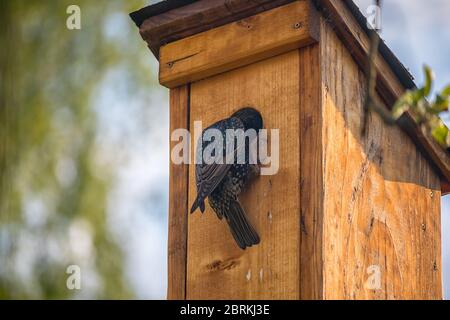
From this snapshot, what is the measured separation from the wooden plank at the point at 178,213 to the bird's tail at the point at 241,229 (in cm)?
29

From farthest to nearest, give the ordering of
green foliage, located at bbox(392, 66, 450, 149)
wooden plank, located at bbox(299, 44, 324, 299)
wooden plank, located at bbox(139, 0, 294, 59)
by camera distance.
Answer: wooden plank, located at bbox(139, 0, 294, 59)
wooden plank, located at bbox(299, 44, 324, 299)
green foliage, located at bbox(392, 66, 450, 149)

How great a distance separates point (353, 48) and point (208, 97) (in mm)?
598

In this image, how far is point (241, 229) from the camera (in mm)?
4613

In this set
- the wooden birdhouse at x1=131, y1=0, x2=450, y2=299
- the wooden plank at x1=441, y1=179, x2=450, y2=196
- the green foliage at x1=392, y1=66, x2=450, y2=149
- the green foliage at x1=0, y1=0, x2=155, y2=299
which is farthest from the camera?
the green foliage at x1=0, y1=0, x2=155, y2=299

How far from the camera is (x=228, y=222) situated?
4.64 meters

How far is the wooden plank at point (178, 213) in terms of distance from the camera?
4824mm

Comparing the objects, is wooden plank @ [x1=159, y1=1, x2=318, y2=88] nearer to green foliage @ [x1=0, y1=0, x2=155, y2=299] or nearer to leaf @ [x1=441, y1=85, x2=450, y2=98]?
leaf @ [x1=441, y1=85, x2=450, y2=98]

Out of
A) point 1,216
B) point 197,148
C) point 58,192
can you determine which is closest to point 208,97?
point 197,148

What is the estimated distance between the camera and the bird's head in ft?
15.4

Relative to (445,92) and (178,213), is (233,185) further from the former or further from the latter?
(445,92)

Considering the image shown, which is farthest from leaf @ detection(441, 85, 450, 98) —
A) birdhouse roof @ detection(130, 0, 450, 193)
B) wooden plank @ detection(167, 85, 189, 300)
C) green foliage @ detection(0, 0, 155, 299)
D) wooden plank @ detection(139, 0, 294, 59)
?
green foliage @ detection(0, 0, 155, 299)

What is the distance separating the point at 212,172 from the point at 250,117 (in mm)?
256

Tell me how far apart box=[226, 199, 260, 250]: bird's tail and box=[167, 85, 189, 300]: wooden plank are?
0.95 ft
